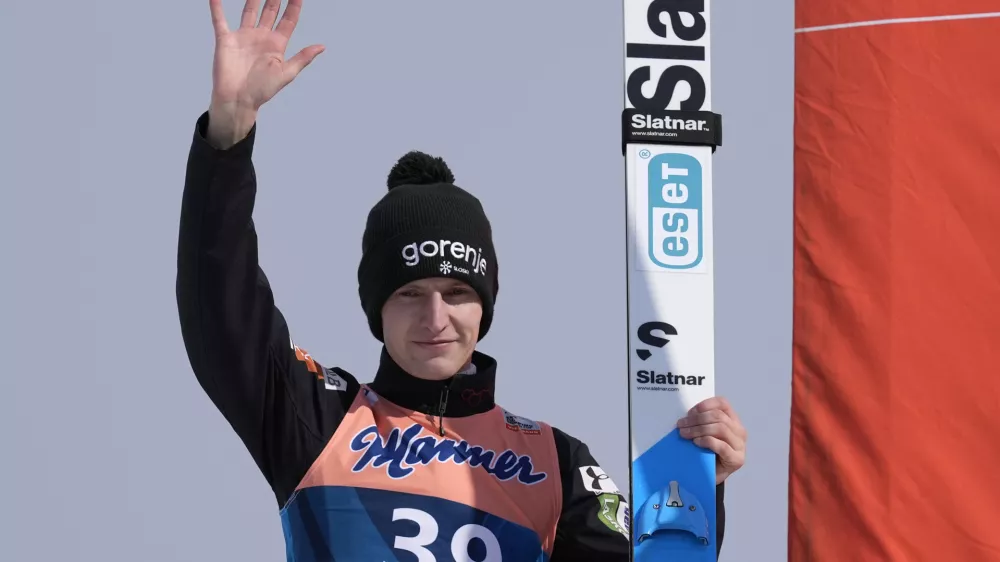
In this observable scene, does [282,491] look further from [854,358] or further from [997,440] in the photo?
[997,440]

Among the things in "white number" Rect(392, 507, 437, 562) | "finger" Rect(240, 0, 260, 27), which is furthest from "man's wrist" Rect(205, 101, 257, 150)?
"white number" Rect(392, 507, 437, 562)

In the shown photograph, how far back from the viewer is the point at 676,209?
444 cm

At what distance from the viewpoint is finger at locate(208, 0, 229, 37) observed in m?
4.45

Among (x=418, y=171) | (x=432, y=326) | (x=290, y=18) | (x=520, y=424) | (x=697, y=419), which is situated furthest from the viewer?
(x=418, y=171)

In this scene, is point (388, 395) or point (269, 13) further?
point (388, 395)

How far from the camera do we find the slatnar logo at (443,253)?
4.96m

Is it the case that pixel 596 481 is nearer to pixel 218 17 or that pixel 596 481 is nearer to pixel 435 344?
pixel 435 344

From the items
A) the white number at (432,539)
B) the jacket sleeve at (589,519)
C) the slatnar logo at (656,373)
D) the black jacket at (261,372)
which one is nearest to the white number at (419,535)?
the white number at (432,539)

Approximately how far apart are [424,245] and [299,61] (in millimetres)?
758

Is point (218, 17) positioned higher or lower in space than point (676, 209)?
higher

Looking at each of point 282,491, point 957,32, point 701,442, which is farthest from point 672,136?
point 282,491

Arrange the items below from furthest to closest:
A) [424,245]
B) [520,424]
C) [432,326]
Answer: [520,424], [424,245], [432,326]

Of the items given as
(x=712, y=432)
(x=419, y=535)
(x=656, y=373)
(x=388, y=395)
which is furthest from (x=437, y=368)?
(x=712, y=432)

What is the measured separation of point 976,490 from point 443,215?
1.71 meters
